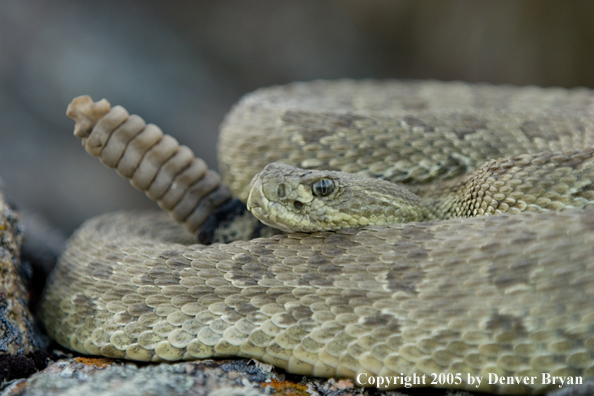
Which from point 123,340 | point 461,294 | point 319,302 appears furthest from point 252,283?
point 461,294

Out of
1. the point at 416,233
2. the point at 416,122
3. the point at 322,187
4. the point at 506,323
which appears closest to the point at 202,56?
the point at 416,122

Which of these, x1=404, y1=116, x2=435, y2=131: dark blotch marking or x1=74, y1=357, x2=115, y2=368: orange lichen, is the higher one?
x1=404, y1=116, x2=435, y2=131: dark blotch marking

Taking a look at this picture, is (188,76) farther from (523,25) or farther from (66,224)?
(523,25)

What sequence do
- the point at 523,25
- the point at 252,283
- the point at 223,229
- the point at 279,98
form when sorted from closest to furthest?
the point at 252,283 < the point at 223,229 < the point at 279,98 < the point at 523,25

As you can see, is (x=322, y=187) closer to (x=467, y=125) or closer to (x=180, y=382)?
(x=180, y=382)

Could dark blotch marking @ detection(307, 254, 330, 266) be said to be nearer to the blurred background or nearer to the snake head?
the snake head

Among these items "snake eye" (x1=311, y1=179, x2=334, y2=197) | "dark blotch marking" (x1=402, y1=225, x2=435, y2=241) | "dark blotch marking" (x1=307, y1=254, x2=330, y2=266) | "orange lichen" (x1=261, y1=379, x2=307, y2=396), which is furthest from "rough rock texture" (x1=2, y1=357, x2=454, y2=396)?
"snake eye" (x1=311, y1=179, x2=334, y2=197)
